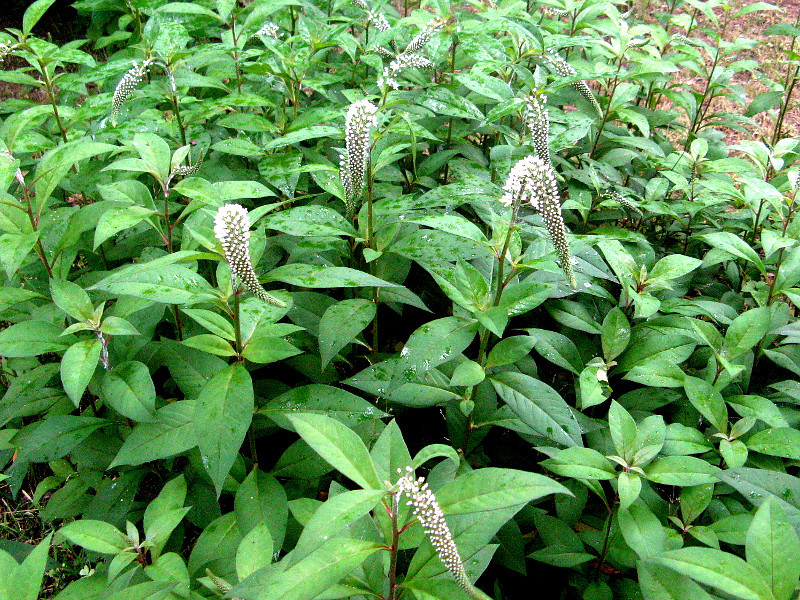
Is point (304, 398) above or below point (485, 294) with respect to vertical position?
below

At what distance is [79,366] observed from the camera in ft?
5.92

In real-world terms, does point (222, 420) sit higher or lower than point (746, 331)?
lower

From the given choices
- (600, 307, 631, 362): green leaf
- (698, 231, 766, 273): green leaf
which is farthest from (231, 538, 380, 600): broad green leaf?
(698, 231, 766, 273): green leaf

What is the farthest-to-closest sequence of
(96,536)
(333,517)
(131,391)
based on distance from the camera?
(131,391) < (96,536) < (333,517)

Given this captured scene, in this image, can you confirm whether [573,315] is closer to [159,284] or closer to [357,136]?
[357,136]

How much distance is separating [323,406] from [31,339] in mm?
983

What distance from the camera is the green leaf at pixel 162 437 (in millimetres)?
1883

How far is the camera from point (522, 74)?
2.79 m

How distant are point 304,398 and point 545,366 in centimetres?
127

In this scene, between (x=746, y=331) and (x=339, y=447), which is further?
(x=746, y=331)

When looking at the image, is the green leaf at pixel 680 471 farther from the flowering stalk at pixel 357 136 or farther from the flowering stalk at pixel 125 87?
the flowering stalk at pixel 125 87

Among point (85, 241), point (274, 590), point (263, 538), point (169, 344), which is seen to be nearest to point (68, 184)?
point (85, 241)

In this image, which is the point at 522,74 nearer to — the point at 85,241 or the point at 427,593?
the point at 85,241

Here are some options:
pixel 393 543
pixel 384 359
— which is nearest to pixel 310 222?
pixel 384 359
